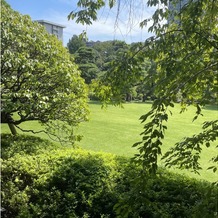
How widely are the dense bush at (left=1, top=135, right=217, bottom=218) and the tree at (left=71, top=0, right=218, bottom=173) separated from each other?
3.65 feet

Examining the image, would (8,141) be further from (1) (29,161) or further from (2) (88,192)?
(2) (88,192)

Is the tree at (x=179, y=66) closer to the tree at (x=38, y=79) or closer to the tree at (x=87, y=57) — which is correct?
the tree at (x=38, y=79)

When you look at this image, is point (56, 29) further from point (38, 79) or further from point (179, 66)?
point (179, 66)

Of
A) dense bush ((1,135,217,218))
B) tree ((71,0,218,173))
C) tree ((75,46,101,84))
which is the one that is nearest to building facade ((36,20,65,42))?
dense bush ((1,135,217,218))

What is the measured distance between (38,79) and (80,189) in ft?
6.31

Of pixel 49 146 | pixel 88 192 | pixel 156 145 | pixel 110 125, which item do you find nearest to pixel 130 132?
pixel 110 125

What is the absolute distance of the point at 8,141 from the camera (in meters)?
4.44

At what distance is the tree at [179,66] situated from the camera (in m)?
1.13

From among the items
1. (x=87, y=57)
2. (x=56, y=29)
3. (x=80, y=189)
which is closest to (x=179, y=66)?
(x=80, y=189)

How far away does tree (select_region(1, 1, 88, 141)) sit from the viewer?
3752 mm

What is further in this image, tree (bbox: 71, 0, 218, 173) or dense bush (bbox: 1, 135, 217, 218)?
dense bush (bbox: 1, 135, 217, 218)

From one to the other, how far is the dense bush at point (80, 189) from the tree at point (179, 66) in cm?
111

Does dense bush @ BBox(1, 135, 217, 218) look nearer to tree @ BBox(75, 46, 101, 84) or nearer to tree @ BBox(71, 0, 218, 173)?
tree @ BBox(71, 0, 218, 173)

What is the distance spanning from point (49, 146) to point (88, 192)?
1.69 metres
